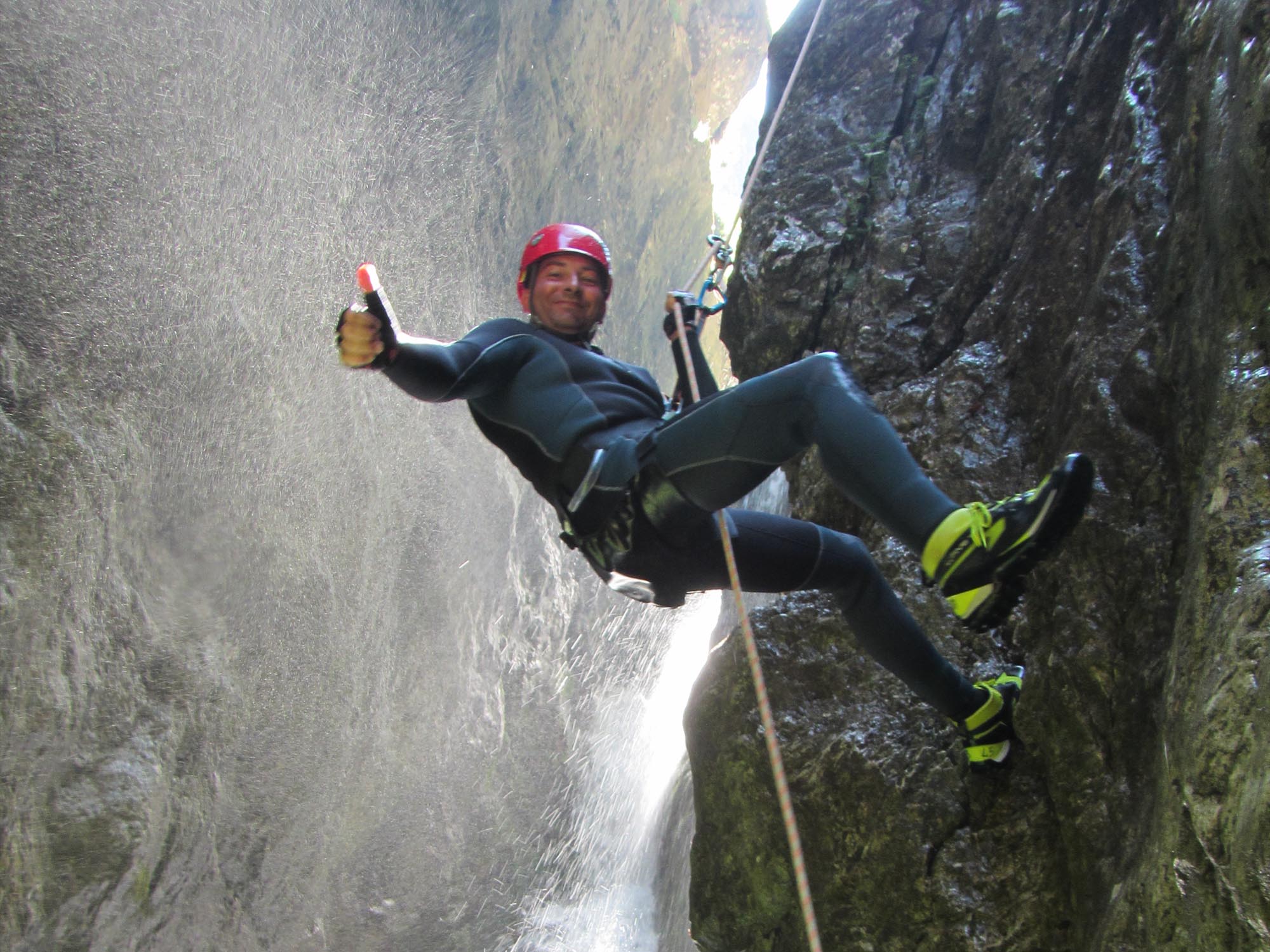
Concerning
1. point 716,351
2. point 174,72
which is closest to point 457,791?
point 174,72

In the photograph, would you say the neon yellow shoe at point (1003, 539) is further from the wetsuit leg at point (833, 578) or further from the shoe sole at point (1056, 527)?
the wetsuit leg at point (833, 578)

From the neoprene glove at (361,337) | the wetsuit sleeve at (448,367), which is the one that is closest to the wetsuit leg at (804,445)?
the wetsuit sleeve at (448,367)

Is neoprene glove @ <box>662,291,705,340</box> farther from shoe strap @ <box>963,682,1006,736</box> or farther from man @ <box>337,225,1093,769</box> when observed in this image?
shoe strap @ <box>963,682,1006,736</box>

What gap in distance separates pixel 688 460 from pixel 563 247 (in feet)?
3.11

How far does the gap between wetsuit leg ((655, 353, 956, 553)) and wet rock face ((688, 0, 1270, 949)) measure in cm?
56

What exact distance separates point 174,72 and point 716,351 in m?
Answer: 8.01

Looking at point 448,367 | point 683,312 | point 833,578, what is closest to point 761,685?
point 833,578

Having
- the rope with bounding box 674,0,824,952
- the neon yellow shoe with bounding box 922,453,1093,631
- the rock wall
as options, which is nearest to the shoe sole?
the neon yellow shoe with bounding box 922,453,1093,631

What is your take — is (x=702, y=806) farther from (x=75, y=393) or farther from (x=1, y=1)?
(x=1, y=1)

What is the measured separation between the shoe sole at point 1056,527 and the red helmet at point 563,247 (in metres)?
1.44

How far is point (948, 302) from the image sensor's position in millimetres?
3506

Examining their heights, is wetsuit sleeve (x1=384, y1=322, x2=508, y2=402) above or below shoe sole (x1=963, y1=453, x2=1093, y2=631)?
above

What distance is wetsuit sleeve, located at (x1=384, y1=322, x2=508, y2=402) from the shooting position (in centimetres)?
189

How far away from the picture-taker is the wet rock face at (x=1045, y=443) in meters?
1.60
